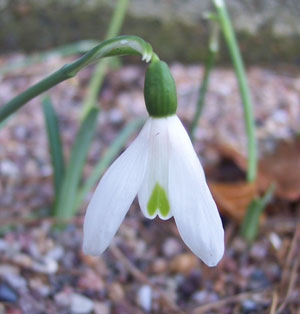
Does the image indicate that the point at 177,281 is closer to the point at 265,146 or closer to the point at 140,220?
the point at 140,220

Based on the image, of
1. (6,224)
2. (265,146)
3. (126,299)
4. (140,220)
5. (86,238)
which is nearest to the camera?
(86,238)

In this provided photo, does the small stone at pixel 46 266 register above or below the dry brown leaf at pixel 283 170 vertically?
below

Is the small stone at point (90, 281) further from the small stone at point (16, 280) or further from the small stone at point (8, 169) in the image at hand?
the small stone at point (8, 169)

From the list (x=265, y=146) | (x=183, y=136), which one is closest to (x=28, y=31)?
(x=265, y=146)

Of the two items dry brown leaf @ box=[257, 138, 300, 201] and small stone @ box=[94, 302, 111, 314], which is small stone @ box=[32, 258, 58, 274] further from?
dry brown leaf @ box=[257, 138, 300, 201]

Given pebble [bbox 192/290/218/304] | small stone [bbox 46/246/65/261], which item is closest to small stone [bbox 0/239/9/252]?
small stone [bbox 46/246/65/261]

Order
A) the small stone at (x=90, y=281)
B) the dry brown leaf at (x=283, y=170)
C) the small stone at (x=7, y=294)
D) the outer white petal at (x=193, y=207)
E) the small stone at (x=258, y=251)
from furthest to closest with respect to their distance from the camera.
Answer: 1. the dry brown leaf at (x=283, y=170)
2. the small stone at (x=258, y=251)
3. the small stone at (x=90, y=281)
4. the small stone at (x=7, y=294)
5. the outer white petal at (x=193, y=207)

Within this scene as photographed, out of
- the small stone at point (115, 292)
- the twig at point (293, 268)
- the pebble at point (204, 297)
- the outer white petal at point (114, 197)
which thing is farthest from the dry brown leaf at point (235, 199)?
the outer white petal at point (114, 197)
